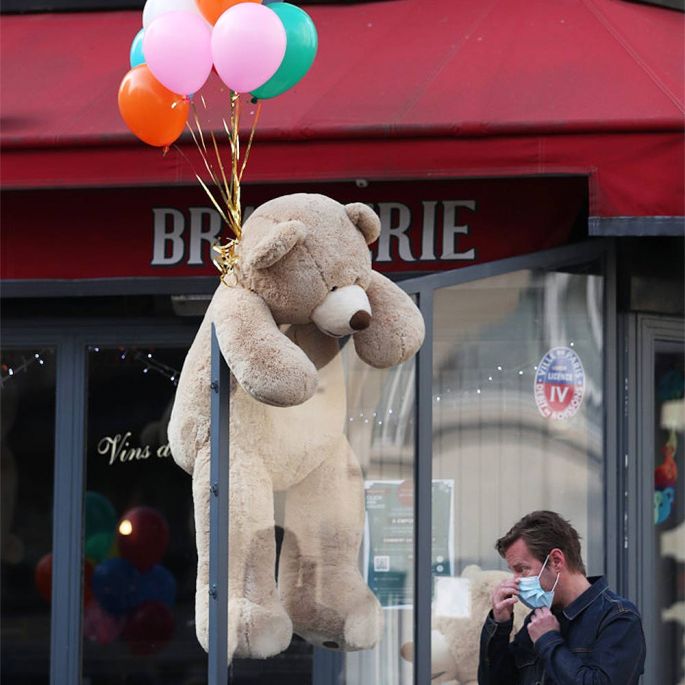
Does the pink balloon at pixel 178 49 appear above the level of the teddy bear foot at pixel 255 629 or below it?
above

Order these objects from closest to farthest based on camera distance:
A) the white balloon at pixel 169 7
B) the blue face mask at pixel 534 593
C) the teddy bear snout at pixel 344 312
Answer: the blue face mask at pixel 534 593 → the teddy bear snout at pixel 344 312 → the white balloon at pixel 169 7

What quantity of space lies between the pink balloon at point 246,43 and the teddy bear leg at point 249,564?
130 centimetres

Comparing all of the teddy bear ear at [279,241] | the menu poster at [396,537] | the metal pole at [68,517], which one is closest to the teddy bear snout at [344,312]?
the teddy bear ear at [279,241]

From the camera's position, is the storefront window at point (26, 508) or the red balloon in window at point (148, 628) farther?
the red balloon in window at point (148, 628)

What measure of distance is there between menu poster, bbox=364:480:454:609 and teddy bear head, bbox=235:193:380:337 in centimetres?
134

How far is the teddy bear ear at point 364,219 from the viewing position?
498 centimetres

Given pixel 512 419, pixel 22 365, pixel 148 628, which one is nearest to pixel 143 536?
pixel 148 628

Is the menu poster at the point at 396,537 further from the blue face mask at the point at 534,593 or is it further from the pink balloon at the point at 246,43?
the pink balloon at the point at 246,43

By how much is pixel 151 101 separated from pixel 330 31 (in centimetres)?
192

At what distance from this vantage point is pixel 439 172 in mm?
6270

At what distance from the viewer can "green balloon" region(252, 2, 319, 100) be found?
17.4 ft

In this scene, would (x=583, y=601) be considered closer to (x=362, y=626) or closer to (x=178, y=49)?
(x=362, y=626)

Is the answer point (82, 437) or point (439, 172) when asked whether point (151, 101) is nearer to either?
point (439, 172)

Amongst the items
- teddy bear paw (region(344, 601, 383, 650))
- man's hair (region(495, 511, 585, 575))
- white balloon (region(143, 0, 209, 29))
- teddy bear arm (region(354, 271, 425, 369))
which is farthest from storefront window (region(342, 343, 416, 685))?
white balloon (region(143, 0, 209, 29))
